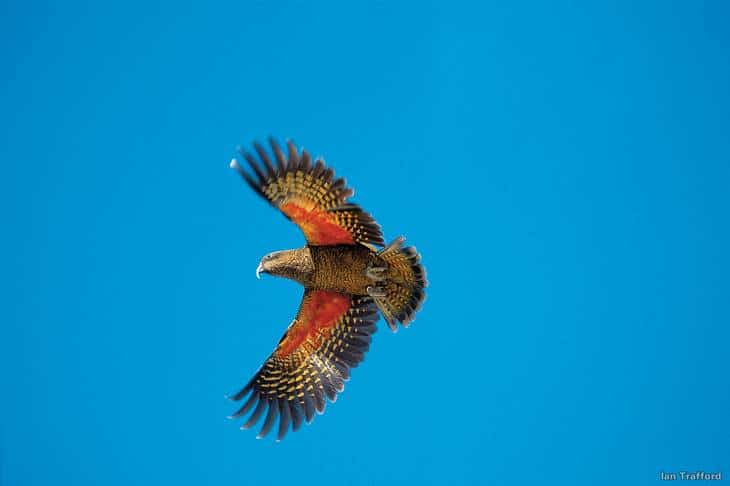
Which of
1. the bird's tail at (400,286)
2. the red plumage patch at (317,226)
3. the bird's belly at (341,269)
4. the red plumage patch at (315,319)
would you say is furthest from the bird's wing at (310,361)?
the red plumage patch at (317,226)

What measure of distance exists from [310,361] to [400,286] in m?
1.24

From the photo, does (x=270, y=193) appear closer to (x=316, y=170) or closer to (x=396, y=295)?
(x=316, y=170)

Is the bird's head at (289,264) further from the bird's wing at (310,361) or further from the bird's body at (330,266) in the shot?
the bird's wing at (310,361)

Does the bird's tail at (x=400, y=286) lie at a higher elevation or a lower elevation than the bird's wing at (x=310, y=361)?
higher

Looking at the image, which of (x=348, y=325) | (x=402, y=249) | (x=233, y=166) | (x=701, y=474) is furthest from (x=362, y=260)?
(x=701, y=474)

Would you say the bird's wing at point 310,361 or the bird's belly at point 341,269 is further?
the bird's wing at point 310,361

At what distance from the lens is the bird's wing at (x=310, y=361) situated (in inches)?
316

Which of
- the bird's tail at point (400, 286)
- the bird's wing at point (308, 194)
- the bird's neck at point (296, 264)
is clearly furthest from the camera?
the bird's neck at point (296, 264)

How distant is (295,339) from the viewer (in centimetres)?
820

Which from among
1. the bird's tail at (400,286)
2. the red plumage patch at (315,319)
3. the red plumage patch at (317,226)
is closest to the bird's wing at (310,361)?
the red plumage patch at (315,319)

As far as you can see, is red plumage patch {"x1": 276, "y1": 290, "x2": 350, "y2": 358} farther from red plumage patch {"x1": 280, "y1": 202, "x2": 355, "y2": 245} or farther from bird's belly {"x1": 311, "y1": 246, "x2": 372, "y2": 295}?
red plumage patch {"x1": 280, "y1": 202, "x2": 355, "y2": 245}

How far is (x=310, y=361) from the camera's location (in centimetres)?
820

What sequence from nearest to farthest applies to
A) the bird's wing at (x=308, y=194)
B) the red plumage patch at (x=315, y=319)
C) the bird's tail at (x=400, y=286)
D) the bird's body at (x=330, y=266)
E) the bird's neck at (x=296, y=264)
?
the bird's wing at (x=308, y=194) → the bird's tail at (x=400, y=286) → the bird's body at (x=330, y=266) → the bird's neck at (x=296, y=264) → the red plumage patch at (x=315, y=319)

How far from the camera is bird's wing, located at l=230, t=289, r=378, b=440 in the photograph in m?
8.03
